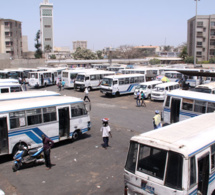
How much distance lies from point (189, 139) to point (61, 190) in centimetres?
442

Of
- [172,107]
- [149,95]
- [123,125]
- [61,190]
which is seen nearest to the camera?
[61,190]

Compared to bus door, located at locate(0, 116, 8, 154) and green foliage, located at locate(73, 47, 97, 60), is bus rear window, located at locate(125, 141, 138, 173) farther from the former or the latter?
green foliage, located at locate(73, 47, 97, 60)

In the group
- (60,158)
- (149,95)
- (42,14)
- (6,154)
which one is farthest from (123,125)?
(42,14)

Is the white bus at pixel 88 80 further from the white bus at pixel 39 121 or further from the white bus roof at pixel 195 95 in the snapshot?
the white bus at pixel 39 121

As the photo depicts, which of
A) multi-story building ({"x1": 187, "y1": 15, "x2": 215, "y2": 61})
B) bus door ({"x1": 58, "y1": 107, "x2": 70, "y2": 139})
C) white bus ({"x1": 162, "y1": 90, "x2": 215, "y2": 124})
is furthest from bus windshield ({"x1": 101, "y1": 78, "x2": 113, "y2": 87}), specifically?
multi-story building ({"x1": 187, "y1": 15, "x2": 215, "y2": 61})

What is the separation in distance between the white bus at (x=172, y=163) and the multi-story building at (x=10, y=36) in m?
75.1

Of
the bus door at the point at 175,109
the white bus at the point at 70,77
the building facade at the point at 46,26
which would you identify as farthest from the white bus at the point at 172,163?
the building facade at the point at 46,26

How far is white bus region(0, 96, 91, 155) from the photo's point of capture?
10070mm

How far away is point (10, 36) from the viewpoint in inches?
2886

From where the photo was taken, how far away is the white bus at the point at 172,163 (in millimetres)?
5312

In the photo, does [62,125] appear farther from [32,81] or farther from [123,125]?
[32,81]

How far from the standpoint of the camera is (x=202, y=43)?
237ft

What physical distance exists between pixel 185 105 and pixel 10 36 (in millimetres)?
69941


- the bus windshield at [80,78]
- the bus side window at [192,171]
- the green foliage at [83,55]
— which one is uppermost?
the green foliage at [83,55]
